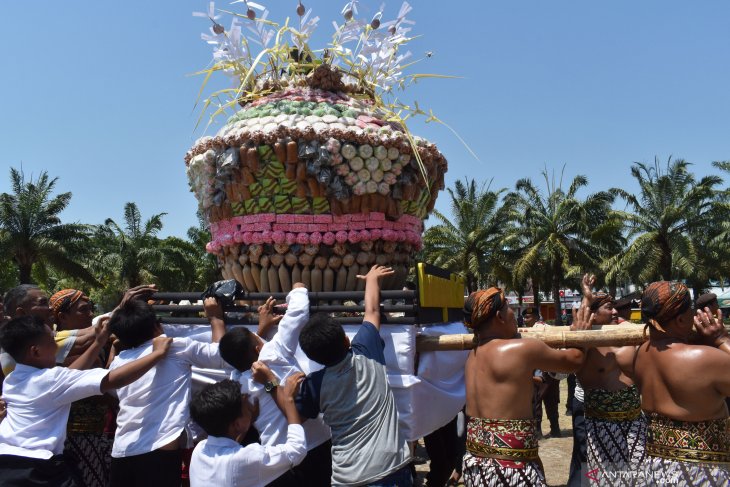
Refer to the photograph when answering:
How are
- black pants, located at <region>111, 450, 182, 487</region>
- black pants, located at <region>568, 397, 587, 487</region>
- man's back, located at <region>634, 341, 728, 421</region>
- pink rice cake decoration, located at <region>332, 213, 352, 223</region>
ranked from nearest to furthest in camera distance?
man's back, located at <region>634, 341, 728, 421</region>
black pants, located at <region>111, 450, 182, 487</region>
pink rice cake decoration, located at <region>332, 213, 352, 223</region>
black pants, located at <region>568, 397, 587, 487</region>

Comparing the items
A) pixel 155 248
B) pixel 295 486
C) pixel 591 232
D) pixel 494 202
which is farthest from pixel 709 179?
pixel 295 486

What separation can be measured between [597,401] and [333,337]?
6.80ft

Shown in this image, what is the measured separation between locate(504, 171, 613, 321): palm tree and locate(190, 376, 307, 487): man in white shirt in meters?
22.0

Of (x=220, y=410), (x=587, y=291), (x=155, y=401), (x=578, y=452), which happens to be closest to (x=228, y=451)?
(x=220, y=410)

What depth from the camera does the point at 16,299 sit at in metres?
3.91

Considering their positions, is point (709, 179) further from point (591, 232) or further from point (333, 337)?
point (333, 337)

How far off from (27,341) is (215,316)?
1.05m

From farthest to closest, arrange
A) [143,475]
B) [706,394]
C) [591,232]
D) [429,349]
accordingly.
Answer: [591,232] < [429,349] < [143,475] < [706,394]

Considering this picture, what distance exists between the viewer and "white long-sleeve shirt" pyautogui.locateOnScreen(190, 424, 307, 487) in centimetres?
267

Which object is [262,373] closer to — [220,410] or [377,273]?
[220,410]

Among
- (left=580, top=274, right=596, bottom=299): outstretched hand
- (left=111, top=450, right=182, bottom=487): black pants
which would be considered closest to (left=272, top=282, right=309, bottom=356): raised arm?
(left=111, top=450, right=182, bottom=487): black pants

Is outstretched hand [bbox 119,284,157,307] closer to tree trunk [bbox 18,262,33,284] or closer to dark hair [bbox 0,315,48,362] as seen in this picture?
dark hair [bbox 0,315,48,362]

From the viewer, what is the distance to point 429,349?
365cm

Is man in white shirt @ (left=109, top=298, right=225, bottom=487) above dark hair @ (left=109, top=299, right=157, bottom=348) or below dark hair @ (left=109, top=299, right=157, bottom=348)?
below
